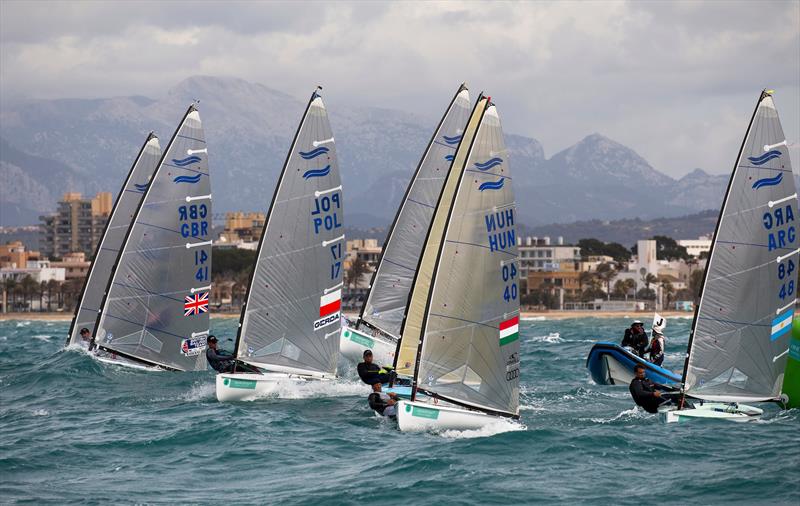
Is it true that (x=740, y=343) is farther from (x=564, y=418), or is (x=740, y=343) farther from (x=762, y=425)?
(x=564, y=418)

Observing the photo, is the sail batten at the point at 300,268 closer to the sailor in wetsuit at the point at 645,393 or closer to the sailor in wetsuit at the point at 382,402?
the sailor in wetsuit at the point at 382,402

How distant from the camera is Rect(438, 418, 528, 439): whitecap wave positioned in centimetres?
2634

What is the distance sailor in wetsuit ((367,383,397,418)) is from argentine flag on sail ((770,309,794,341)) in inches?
344

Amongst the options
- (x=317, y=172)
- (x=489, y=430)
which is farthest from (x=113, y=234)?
(x=489, y=430)

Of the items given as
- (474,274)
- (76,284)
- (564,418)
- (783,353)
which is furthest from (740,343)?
(76,284)

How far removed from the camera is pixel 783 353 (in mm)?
29438

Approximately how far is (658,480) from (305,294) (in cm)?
1407

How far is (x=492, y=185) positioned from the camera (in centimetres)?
2680

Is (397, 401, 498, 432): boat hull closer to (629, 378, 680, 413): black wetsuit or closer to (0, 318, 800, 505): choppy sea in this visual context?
(0, 318, 800, 505): choppy sea

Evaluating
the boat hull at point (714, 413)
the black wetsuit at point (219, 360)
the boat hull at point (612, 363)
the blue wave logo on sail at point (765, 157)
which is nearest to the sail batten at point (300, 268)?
the black wetsuit at point (219, 360)

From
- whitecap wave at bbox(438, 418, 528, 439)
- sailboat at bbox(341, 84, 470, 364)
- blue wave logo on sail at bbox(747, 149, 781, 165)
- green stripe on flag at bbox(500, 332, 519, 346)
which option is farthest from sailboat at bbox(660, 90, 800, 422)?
sailboat at bbox(341, 84, 470, 364)

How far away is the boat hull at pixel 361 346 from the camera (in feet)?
131

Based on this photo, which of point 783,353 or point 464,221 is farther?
point 783,353

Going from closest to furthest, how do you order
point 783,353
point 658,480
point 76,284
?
point 658,480
point 783,353
point 76,284
